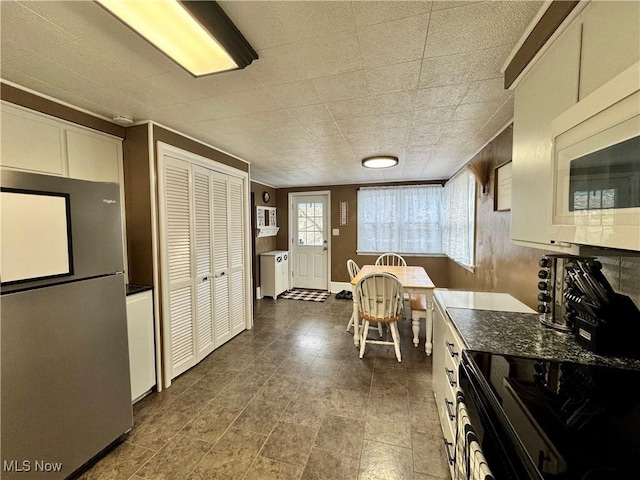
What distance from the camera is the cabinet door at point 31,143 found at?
5.17 feet

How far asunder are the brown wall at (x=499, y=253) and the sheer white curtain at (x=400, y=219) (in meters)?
1.72

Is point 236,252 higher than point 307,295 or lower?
higher

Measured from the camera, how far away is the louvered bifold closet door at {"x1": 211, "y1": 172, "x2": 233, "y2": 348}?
9.64 feet

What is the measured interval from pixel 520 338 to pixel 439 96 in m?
1.52

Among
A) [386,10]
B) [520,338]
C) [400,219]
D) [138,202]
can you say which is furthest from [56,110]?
[400,219]

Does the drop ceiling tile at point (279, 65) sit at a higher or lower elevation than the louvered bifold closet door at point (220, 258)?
higher

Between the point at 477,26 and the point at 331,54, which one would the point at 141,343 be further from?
the point at 477,26

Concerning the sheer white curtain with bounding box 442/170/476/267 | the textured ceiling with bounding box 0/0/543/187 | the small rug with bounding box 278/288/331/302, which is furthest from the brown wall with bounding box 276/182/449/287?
the textured ceiling with bounding box 0/0/543/187

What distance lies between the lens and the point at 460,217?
3.71 m

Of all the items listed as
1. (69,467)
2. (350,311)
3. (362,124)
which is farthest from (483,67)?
(350,311)

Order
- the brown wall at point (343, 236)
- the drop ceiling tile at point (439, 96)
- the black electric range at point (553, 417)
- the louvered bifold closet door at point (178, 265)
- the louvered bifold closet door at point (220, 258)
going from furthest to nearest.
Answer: the brown wall at point (343, 236) → the louvered bifold closet door at point (220, 258) → the louvered bifold closet door at point (178, 265) → the drop ceiling tile at point (439, 96) → the black electric range at point (553, 417)

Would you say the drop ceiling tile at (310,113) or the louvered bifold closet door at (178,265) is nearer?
the drop ceiling tile at (310,113)

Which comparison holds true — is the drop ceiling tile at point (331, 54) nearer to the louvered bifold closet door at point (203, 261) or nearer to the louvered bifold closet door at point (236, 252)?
the louvered bifold closet door at point (203, 261)

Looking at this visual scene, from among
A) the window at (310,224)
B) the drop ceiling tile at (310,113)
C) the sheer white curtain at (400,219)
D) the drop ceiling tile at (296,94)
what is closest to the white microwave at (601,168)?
the drop ceiling tile at (296,94)
